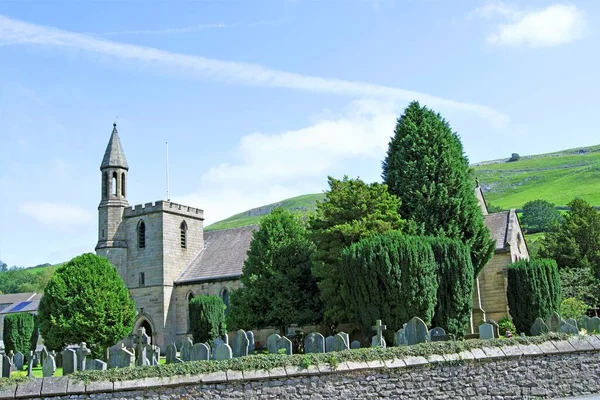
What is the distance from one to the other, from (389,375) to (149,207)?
35.6 meters

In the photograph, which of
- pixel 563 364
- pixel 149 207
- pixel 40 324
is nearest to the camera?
pixel 563 364

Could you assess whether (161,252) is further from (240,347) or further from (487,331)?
(487,331)

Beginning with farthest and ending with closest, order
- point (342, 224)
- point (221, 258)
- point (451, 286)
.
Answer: point (221, 258)
point (342, 224)
point (451, 286)

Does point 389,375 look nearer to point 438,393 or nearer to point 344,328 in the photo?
point 438,393

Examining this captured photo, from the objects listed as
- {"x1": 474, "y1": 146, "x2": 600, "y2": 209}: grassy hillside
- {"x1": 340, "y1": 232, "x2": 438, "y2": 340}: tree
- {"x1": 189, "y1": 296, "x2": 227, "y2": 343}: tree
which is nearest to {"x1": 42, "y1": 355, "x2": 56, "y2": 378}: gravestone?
{"x1": 340, "y1": 232, "x2": 438, "y2": 340}: tree

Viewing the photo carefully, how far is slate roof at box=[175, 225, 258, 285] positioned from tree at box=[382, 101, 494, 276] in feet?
51.0

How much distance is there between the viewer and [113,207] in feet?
166

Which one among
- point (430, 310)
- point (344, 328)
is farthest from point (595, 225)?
point (430, 310)

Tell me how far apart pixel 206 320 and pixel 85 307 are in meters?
7.22

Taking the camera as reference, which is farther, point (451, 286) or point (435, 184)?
point (435, 184)

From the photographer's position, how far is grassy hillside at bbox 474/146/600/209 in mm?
139375

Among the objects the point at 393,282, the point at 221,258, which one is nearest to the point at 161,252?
the point at 221,258

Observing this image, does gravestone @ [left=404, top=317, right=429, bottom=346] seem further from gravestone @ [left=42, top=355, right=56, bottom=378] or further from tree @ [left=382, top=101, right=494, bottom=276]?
tree @ [left=382, top=101, right=494, bottom=276]

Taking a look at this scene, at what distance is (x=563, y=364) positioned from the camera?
1880 centimetres
